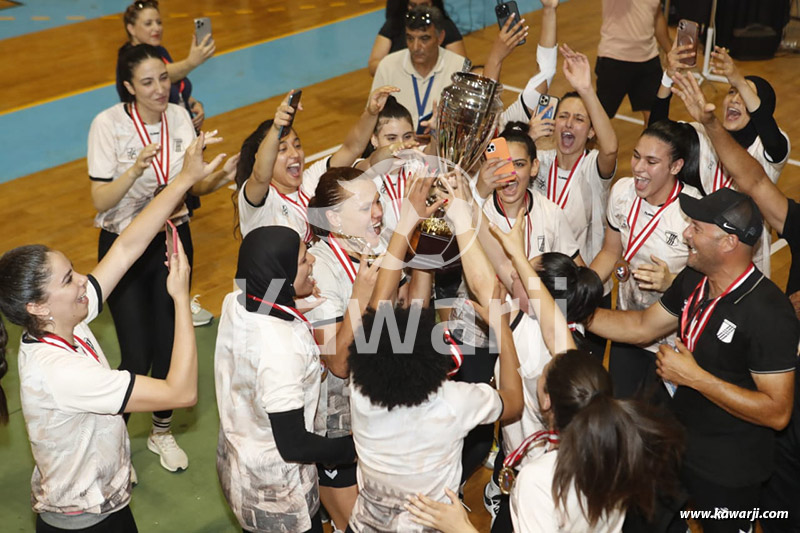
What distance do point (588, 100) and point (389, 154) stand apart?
1.10 meters

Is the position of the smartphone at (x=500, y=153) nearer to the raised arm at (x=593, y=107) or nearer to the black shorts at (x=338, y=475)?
the raised arm at (x=593, y=107)

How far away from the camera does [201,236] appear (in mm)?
7238

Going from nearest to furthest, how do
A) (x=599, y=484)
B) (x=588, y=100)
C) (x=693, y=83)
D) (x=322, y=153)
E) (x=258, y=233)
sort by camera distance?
(x=599, y=484) → (x=258, y=233) → (x=693, y=83) → (x=588, y=100) → (x=322, y=153)

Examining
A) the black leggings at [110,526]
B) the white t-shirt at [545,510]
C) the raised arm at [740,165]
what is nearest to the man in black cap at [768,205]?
the raised arm at [740,165]

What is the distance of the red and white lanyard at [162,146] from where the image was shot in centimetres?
477

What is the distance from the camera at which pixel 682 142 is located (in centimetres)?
437

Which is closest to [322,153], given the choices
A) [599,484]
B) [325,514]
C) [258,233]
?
[325,514]

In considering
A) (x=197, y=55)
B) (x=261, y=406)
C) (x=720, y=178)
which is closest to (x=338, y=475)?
(x=261, y=406)

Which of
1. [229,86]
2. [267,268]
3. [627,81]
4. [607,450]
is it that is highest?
[267,268]

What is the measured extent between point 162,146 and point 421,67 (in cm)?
202

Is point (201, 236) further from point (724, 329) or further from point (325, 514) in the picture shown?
point (724, 329)

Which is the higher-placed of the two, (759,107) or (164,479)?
(759,107)

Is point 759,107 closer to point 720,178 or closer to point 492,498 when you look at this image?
point 720,178

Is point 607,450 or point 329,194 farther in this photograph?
point 329,194
